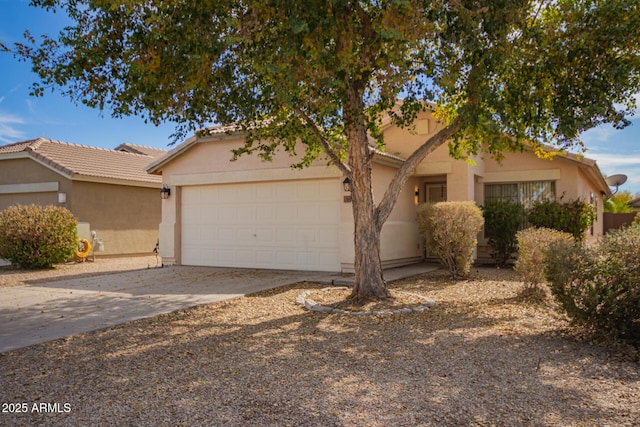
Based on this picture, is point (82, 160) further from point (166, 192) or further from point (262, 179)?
point (262, 179)

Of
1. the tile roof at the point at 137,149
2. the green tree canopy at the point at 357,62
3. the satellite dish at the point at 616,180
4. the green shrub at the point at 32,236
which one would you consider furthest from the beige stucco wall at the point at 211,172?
the satellite dish at the point at 616,180

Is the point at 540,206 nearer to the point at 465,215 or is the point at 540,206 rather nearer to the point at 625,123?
the point at 465,215

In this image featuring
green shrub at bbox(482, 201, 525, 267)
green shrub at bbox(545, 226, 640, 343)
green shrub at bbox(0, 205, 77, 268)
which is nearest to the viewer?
green shrub at bbox(545, 226, 640, 343)

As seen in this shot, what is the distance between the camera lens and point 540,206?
13.5 meters

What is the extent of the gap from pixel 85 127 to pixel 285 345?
65.0 feet

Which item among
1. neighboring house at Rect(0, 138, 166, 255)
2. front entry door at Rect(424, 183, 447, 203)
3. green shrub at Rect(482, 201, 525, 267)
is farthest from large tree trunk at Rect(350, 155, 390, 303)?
neighboring house at Rect(0, 138, 166, 255)

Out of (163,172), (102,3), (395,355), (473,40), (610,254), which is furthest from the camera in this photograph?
(163,172)

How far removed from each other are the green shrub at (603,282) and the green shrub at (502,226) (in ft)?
24.0

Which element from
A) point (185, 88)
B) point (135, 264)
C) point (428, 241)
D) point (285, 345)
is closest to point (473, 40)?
point (185, 88)

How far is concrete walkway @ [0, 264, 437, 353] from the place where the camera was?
22.7 feet

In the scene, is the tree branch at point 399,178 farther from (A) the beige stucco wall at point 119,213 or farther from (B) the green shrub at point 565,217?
(A) the beige stucco wall at point 119,213

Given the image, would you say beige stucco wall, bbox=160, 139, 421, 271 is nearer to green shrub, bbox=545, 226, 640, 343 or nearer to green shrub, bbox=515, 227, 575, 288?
green shrub, bbox=515, 227, 575, 288

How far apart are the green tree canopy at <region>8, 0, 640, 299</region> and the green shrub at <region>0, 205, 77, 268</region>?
326 inches

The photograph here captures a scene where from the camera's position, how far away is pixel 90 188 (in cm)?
1788
